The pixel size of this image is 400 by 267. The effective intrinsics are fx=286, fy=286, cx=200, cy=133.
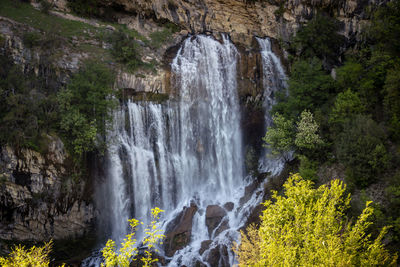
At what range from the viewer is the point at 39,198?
18.5 metres

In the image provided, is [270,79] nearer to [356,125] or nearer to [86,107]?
[356,125]

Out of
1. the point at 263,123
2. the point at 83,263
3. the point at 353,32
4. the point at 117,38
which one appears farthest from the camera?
the point at 353,32

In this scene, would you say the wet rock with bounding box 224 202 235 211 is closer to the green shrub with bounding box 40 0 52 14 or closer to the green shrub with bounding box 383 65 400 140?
the green shrub with bounding box 383 65 400 140

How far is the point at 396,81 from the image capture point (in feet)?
60.0

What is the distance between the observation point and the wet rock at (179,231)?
19.2 metres

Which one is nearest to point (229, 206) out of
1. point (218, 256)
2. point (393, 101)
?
point (218, 256)

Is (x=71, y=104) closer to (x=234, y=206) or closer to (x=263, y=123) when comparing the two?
(x=234, y=206)

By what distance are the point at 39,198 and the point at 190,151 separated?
39.6 ft

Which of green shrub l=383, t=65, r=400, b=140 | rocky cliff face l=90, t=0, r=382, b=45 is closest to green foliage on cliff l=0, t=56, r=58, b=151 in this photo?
rocky cliff face l=90, t=0, r=382, b=45

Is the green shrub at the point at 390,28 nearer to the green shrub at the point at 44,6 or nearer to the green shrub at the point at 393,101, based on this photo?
the green shrub at the point at 393,101

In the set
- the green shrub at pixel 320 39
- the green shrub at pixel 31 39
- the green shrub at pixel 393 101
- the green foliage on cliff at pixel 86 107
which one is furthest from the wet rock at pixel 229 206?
the green shrub at pixel 31 39

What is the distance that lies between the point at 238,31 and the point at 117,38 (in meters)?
13.2

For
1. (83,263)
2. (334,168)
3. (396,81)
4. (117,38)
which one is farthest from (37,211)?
(396,81)

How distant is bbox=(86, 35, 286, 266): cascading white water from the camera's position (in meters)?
21.8
